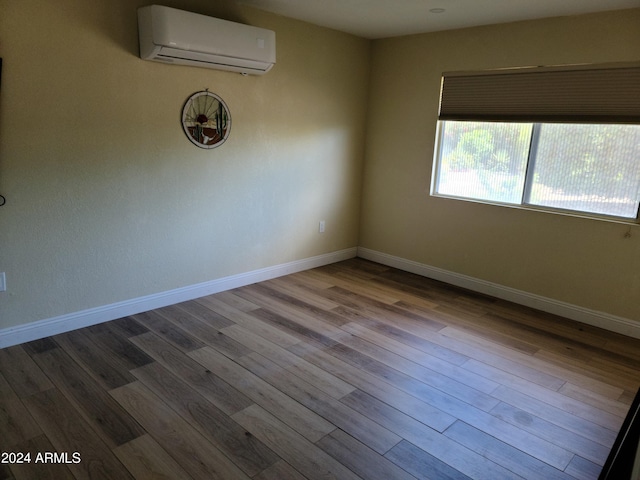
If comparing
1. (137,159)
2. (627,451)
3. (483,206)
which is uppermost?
(137,159)

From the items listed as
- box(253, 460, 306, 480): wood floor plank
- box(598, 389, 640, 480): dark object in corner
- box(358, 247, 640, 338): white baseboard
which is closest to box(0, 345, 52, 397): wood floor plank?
box(253, 460, 306, 480): wood floor plank

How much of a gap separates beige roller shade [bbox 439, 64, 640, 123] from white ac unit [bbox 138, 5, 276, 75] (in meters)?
1.80

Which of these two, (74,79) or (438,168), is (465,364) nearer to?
(438,168)

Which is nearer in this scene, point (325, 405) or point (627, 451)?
point (627, 451)

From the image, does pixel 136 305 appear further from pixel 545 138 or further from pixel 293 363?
pixel 545 138

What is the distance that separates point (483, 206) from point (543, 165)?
61 cm

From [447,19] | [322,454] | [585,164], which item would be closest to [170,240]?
[322,454]

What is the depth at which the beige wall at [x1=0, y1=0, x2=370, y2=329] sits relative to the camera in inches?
108

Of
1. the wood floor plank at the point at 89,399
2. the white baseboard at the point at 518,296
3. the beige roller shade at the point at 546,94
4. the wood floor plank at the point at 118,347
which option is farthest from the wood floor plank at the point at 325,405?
the beige roller shade at the point at 546,94

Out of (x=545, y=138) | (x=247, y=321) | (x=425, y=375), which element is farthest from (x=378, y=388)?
(x=545, y=138)

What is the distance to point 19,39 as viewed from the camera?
261 centimetres

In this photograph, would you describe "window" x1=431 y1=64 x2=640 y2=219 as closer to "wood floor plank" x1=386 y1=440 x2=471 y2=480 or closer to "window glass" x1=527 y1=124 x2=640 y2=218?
"window glass" x1=527 y1=124 x2=640 y2=218

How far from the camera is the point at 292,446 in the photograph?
6.79ft

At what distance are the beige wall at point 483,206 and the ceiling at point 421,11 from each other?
161mm
